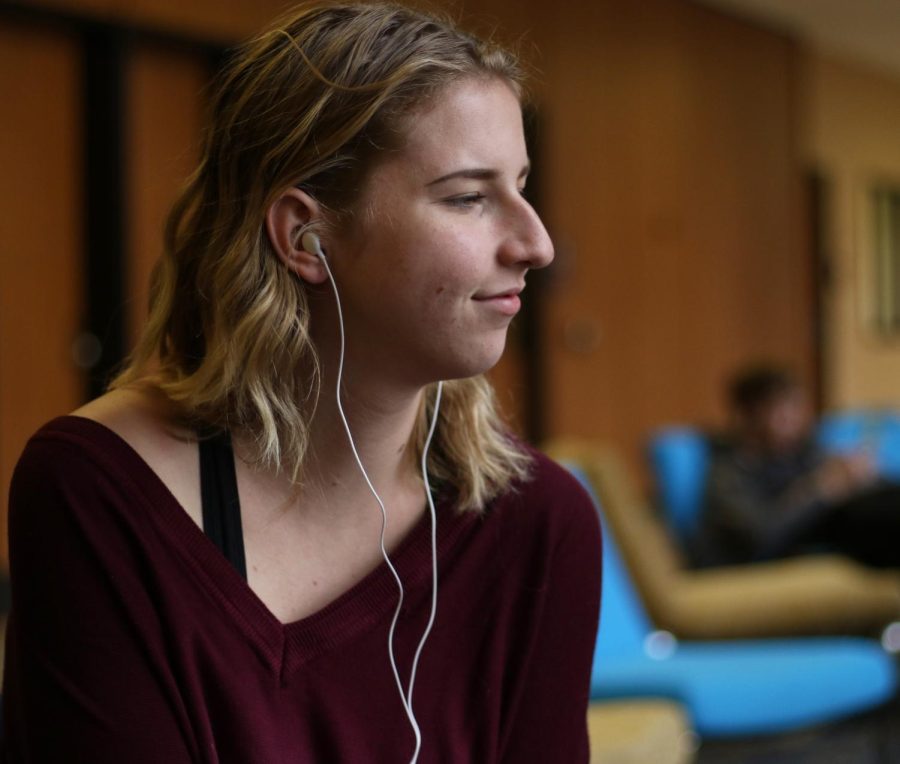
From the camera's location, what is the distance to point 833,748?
13.6 feet

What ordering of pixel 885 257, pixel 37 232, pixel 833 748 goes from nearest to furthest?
pixel 833 748
pixel 37 232
pixel 885 257

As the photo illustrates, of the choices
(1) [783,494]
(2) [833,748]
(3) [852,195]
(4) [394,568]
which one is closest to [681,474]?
(1) [783,494]

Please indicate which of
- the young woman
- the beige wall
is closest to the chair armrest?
the young woman

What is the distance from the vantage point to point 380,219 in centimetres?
125

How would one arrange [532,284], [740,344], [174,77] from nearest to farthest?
[174,77], [532,284], [740,344]

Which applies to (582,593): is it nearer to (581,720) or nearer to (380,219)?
(581,720)

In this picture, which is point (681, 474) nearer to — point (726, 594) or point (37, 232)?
point (726, 594)

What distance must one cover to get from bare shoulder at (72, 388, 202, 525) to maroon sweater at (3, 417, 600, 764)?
0.02 m

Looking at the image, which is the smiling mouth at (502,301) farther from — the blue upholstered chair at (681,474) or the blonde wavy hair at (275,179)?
the blue upholstered chair at (681,474)

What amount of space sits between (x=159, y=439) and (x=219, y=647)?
0.67 feet

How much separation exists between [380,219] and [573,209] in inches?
215

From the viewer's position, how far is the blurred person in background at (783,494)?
418 cm

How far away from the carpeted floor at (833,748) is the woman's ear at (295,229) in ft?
9.34

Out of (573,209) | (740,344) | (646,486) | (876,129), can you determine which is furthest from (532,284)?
(876,129)
